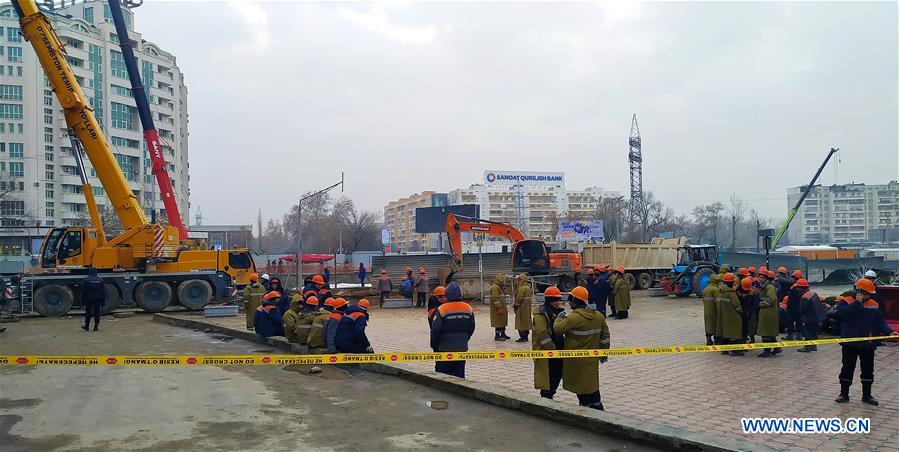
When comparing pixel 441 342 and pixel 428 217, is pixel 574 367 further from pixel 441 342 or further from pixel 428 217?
pixel 428 217

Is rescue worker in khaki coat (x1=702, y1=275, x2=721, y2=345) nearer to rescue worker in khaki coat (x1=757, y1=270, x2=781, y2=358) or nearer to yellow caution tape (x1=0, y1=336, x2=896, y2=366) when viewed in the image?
rescue worker in khaki coat (x1=757, y1=270, x2=781, y2=358)

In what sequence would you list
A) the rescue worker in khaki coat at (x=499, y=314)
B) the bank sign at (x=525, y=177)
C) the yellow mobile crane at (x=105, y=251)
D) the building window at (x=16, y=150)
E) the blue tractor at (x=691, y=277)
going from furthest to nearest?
the bank sign at (x=525, y=177)
the building window at (x=16, y=150)
the blue tractor at (x=691, y=277)
the yellow mobile crane at (x=105, y=251)
the rescue worker in khaki coat at (x=499, y=314)

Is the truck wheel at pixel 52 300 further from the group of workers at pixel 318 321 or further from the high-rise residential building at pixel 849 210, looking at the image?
the high-rise residential building at pixel 849 210

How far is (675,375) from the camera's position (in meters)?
9.38

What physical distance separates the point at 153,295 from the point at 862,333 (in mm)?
21049

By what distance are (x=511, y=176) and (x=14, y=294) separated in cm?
9024

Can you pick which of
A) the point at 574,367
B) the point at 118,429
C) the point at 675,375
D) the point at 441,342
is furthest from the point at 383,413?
the point at 675,375

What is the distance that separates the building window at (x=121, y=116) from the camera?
7200 centimetres

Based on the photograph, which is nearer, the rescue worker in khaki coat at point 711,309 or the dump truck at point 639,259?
the rescue worker in khaki coat at point 711,309

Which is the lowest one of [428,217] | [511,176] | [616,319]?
[616,319]

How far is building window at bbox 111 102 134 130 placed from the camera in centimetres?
7200

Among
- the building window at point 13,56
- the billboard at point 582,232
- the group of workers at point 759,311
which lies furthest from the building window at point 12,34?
the group of workers at point 759,311

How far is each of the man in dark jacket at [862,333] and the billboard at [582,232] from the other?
154 ft
